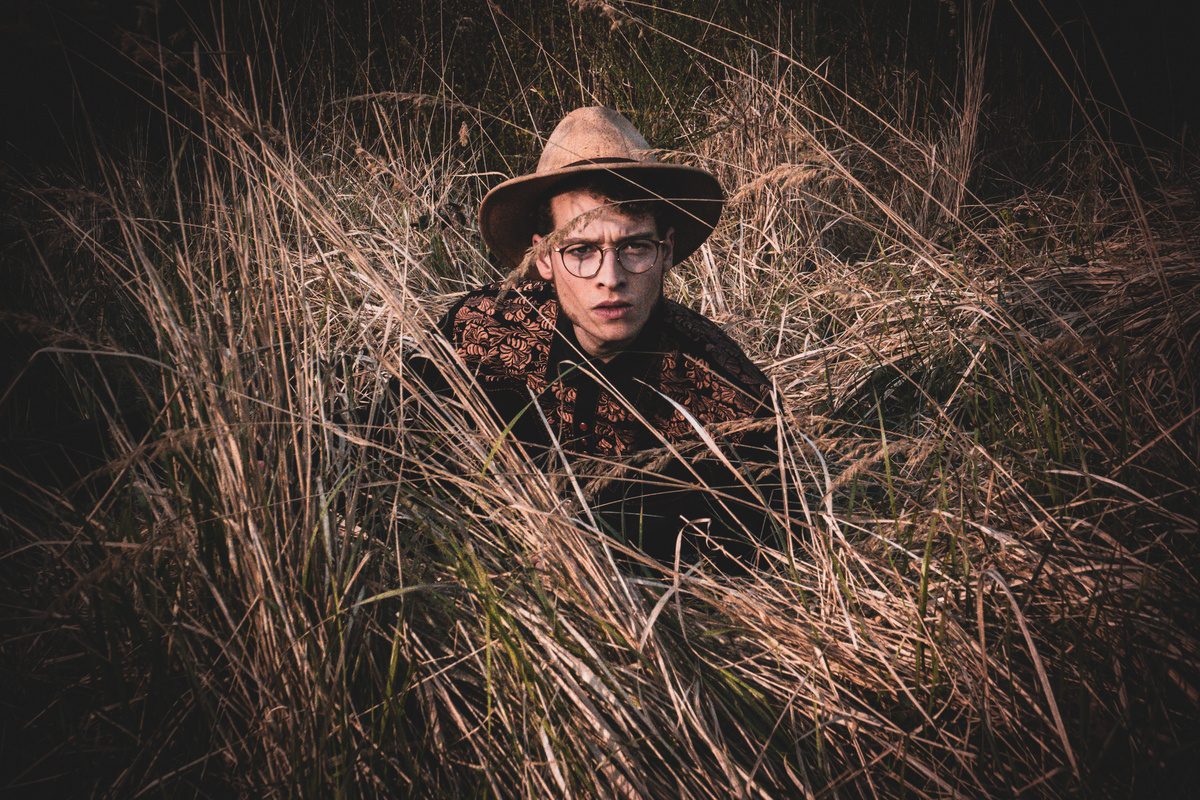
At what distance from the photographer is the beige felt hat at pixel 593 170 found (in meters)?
1.84

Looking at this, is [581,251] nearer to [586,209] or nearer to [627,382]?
[586,209]

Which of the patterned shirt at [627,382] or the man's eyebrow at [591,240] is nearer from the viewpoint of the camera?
the man's eyebrow at [591,240]

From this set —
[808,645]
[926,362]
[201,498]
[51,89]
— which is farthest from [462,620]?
[51,89]

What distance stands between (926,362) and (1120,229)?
1204 millimetres

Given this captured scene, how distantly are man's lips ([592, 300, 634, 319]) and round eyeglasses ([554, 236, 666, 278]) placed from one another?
8 cm

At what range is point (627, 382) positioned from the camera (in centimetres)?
203

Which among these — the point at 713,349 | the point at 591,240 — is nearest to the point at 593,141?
the point at 591,240

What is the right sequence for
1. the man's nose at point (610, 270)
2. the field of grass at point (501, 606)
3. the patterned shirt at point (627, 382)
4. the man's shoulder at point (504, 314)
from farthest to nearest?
the man's shoulder at point (504, 314) → the patterned shirt at point (627, 382) → the man's nose at point (610, 270) → the field of grass at point (501, 606)

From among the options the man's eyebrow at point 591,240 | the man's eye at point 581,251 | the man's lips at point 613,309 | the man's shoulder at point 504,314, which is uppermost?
the man's eyebrow at point 591,240

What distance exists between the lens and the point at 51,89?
3.96m

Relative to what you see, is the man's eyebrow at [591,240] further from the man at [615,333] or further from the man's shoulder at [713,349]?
the man's shoulder at [713,349]

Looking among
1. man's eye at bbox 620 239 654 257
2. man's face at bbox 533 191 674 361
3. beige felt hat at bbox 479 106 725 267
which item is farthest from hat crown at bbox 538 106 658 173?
man's eye at bbox 620 239 654 257

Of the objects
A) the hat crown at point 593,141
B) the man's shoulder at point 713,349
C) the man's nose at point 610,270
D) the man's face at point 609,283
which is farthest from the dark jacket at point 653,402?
the hat crown at point 593,141

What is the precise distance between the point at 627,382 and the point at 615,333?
9.8 inches
